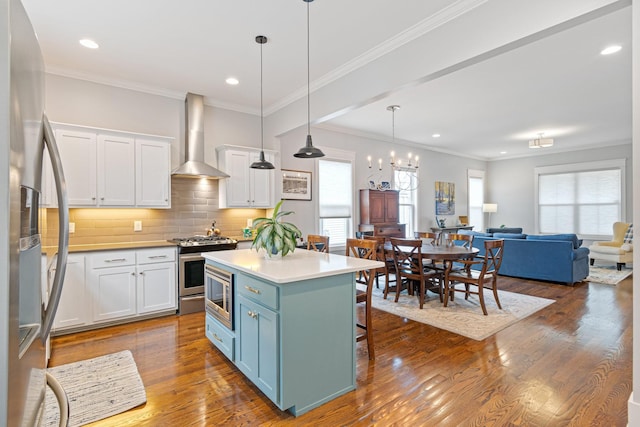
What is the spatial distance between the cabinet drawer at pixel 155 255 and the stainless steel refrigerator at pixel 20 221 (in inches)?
120

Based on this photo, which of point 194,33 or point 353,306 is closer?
point 353,306

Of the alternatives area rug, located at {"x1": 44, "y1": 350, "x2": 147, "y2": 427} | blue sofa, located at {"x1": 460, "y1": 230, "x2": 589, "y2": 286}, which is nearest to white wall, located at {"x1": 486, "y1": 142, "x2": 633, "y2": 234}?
blue sofa, located at {"x1": 460, "y1": 230, "x2": 589, "y2": 286}

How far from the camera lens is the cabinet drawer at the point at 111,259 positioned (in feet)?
11.8

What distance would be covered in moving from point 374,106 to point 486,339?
3605 mm

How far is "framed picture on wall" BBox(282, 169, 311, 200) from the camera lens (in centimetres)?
566

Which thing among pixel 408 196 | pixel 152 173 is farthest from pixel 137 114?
pixel 408 196

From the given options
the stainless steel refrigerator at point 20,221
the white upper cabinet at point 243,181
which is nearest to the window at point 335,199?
the white upper cabinet at point 243,181

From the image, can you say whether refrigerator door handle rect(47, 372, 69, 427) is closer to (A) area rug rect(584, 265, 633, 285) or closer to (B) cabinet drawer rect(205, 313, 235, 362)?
(B) cabinet drawer rect(205, 313, 235, 362)

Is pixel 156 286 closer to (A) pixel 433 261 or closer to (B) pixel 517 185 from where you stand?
(A) pixel 433 261

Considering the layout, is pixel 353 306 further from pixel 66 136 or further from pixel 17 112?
pixel 66 136

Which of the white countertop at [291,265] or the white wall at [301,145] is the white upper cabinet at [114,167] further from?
the white countertop at [291,265]

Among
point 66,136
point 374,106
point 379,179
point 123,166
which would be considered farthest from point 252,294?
point 379,179

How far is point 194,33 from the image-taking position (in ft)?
10.1

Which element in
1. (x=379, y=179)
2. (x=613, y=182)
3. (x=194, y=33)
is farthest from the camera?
(x=613, y=182)
